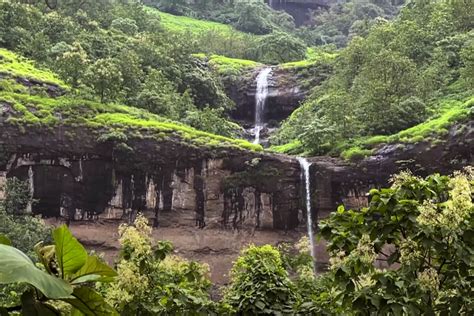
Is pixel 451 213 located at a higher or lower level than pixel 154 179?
lower

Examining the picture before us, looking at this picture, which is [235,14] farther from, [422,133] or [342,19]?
[422,133]

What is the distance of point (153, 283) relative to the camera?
5047 millimetres

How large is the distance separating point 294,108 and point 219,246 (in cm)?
1188

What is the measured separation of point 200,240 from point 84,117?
17.4 ft

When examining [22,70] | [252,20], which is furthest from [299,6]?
[22,70]

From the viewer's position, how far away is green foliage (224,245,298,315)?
452 cm

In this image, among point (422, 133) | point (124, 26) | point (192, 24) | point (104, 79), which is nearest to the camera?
point (422, 133)

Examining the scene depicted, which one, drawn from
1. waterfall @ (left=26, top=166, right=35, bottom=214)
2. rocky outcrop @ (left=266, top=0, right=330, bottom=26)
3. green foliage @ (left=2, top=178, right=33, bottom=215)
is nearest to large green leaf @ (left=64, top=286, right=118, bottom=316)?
green foliage @ (left=2, top=178, right=33, bottom=215)

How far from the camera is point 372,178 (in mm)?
17594

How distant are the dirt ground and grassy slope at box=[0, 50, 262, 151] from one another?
281 cm

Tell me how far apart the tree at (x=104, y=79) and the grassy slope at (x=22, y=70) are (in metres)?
1.60

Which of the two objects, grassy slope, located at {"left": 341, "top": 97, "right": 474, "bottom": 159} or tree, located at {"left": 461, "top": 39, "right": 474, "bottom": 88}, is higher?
tree, located at {"left": 461, "top": 39, "right": 474, "bottom": 88}

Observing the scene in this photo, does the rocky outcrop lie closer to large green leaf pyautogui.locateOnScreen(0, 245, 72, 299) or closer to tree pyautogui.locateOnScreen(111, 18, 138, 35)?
tree pyautogui.locateOnScreen(111, 18, 138, 35)

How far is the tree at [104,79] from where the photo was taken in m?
18.6
